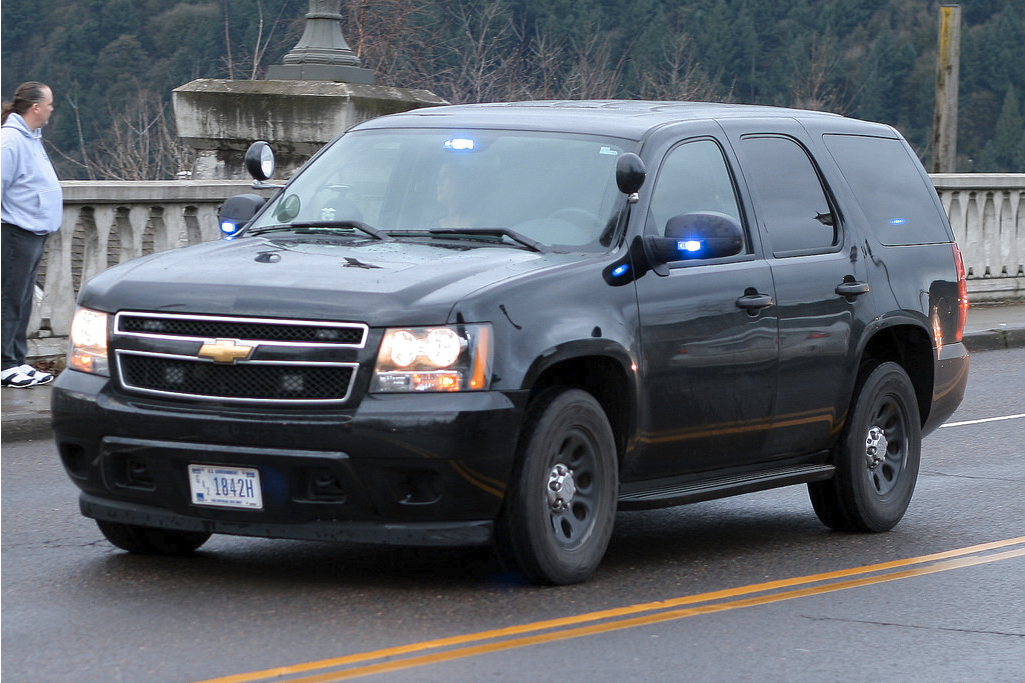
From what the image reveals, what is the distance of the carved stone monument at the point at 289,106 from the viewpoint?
15406mm

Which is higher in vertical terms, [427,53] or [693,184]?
[693,184]

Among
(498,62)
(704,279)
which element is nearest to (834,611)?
(704,279)

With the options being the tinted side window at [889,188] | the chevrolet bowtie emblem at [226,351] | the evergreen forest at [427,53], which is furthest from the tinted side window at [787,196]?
the evergreen forest at [427,53]

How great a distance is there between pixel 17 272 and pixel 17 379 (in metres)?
0.72

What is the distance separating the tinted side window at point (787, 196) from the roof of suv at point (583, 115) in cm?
18

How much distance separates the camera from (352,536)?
6.09 metres

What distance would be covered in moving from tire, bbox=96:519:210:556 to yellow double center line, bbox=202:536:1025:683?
5.07 ft

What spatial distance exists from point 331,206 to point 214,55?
32.1 m

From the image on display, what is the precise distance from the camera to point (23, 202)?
11.4 meters

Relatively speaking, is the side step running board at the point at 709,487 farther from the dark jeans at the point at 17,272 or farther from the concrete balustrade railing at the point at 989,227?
the concrete balustrade railing at the point at 989,227

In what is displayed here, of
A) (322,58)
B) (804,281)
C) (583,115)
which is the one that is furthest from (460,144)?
(322,58)

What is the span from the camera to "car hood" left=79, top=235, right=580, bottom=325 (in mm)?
6043

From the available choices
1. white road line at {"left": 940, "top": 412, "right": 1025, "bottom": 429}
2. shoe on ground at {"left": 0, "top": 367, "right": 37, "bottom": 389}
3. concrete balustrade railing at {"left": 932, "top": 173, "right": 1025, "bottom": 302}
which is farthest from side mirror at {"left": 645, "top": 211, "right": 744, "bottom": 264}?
concrete balustrade railing at {"left": 932, "top": 173, "right": 1025, "bottom": 302}

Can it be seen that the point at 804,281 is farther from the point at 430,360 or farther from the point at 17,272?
the point at 17,272
